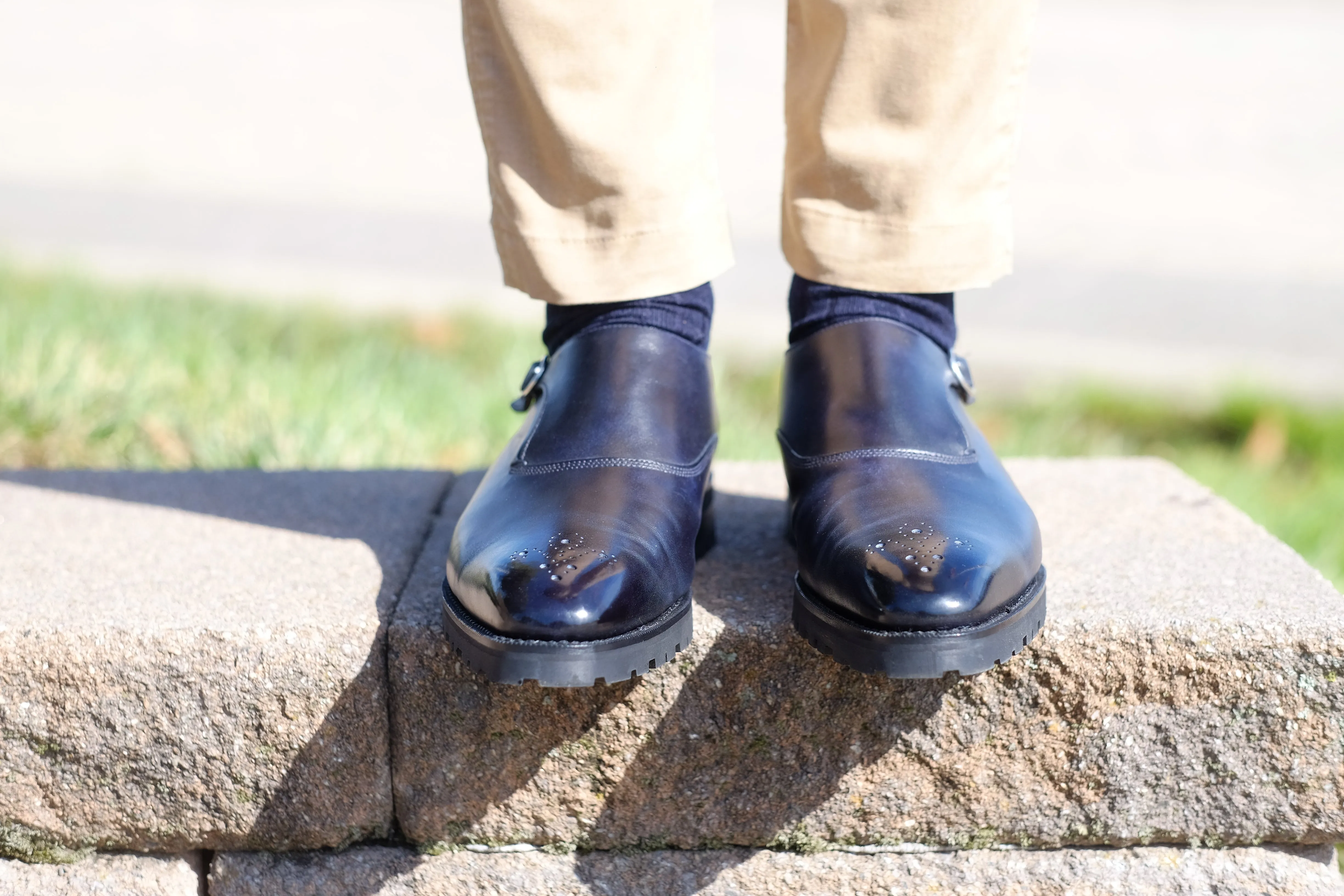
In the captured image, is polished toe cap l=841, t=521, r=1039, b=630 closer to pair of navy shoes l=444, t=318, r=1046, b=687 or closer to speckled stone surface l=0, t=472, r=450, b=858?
pair of navy shoes l=444, t=318, r=1046, b=687

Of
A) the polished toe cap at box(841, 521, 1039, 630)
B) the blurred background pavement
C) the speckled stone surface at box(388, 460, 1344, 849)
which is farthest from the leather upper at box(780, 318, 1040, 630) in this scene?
the blurred background pavement

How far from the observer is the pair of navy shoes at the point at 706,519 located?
81cm

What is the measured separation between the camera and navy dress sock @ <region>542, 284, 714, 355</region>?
1.03 metres

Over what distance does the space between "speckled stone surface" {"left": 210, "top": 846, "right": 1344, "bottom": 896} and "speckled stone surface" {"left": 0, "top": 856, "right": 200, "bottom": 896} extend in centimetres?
9

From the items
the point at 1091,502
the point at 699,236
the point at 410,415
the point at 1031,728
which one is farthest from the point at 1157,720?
the point at 410,415

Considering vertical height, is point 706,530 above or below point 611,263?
below

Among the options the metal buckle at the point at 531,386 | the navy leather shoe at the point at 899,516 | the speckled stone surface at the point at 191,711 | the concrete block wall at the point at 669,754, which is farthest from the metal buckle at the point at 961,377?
the speckled stone surface at the point at 191,711

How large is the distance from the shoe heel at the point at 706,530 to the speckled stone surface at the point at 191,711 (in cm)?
27

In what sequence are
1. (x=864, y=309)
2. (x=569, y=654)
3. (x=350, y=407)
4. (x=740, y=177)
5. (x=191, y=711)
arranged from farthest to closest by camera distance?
1. (x=740, y=177)
2. (x=350, y=407)
3. (x=864, y=309)
4. (x=191, y=711)
5. (x=569, y=654)

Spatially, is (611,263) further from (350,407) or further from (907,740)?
(350,407)

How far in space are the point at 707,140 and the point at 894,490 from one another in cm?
32

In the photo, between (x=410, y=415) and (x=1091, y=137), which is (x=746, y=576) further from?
(x=1091, y=137)

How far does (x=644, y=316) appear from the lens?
40.8 inches

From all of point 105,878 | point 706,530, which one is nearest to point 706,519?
point 706,530
